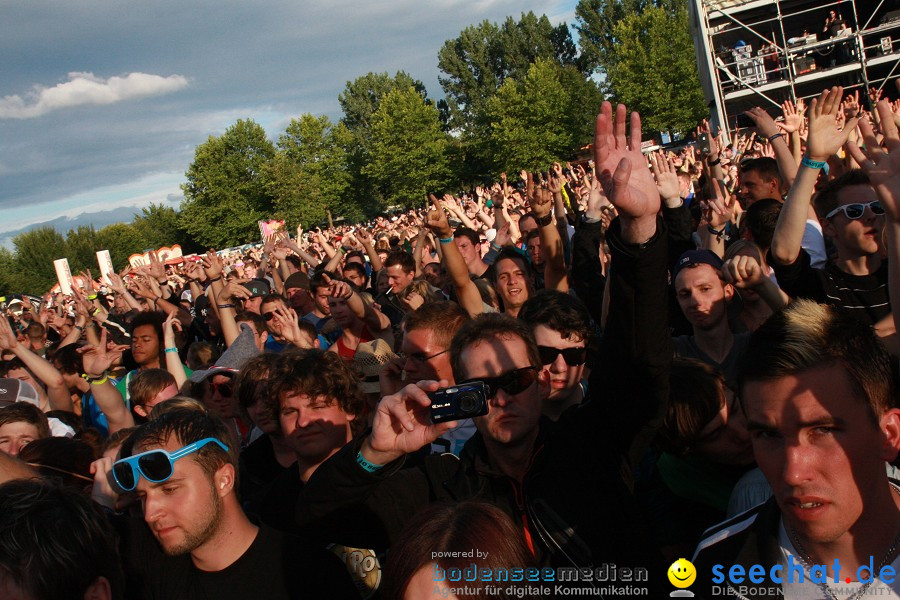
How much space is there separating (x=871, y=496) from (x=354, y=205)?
6290 centimetres

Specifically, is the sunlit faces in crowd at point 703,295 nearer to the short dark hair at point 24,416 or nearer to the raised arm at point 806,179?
the raised arm at point 806,179

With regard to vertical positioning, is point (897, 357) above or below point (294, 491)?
above

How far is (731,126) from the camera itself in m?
20.9

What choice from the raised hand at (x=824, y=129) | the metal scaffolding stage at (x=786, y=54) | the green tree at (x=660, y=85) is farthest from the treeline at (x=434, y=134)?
the raised hand at (x=824, y=129)

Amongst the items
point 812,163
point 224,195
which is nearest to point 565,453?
point 812,163

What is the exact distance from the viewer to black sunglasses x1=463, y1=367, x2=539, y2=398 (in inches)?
87.3

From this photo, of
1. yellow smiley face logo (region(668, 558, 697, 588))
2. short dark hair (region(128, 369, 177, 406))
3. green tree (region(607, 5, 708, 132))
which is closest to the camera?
yellow smiley face logo (region(668, 558, 697, 588))

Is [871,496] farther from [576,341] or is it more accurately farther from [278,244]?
[278,244]

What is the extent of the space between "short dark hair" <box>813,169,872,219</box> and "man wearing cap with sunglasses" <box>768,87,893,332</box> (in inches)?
0.6

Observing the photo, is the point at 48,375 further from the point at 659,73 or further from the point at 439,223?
the point at 659,73

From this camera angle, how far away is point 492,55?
72.7m

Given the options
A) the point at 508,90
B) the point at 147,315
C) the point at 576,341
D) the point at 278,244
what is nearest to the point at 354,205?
the point at 508,90

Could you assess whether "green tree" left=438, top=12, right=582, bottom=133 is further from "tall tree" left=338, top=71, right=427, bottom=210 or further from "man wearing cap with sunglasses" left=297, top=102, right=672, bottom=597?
"man wearing cap with sunglasses" left=297, top=102, right=672, bottom=597

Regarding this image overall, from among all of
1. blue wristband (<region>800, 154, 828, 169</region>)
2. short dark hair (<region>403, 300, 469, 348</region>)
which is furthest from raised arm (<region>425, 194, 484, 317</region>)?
blue wristband (<region>800, 154, 828, 169</region>)
